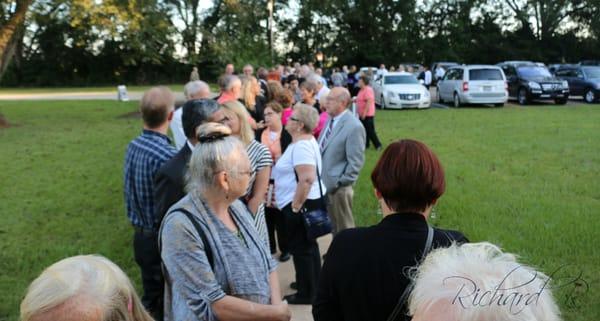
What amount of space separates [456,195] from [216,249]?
6.16 meters

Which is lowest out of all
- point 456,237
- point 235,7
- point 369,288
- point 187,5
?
point 369,288

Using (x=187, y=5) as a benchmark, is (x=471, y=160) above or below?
below

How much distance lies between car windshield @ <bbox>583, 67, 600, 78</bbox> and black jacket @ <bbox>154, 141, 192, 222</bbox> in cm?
2550

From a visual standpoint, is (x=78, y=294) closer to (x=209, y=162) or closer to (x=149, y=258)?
(x=209, y=162)

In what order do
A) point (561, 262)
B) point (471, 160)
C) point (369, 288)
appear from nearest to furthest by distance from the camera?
point (369, 288)
point (561, 262)
point (471, 160)

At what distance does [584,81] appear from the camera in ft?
81.7

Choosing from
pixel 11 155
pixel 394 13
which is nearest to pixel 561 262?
pixel 11 155

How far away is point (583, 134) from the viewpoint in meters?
14.1

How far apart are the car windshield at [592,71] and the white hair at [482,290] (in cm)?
2678

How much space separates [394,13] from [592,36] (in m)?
17.4

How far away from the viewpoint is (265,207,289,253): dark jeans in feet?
19.9

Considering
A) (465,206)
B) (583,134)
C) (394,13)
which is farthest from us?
(394,13)

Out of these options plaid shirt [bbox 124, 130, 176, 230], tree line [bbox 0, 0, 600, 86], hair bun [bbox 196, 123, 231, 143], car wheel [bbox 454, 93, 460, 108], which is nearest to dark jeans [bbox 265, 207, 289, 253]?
plaid shirt [bbox 124, 130, 176, 230]

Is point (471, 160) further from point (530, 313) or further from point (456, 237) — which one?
point (530, 313)
